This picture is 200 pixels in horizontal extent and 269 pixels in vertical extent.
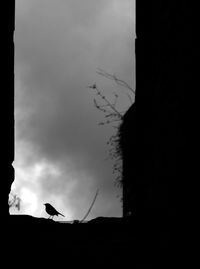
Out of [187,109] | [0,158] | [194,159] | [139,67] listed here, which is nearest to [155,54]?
[139,67]

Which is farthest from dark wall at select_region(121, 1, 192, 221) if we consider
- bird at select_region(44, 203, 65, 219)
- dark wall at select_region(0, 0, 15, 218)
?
bird at select_region(44, 203, 65, 219)

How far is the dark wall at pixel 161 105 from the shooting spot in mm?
2775

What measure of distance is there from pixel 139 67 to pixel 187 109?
791 millimetres

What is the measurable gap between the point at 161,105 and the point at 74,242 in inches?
44.2

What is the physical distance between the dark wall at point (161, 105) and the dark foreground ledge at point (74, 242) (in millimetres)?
345

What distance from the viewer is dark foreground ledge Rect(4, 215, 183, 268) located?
2.39 metres

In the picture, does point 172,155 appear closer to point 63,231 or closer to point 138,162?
point 138,162

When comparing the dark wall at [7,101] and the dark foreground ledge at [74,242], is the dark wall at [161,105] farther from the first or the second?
the dark wall at [7,101]

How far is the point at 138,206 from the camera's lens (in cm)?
313

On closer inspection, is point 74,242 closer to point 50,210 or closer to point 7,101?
point 7,101

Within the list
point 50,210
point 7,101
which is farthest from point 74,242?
point 50,210

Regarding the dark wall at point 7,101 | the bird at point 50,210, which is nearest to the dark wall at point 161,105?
the dark wall at point 7,101

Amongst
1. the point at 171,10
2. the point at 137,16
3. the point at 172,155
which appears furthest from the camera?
the point at 137,16

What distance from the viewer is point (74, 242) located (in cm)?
242
